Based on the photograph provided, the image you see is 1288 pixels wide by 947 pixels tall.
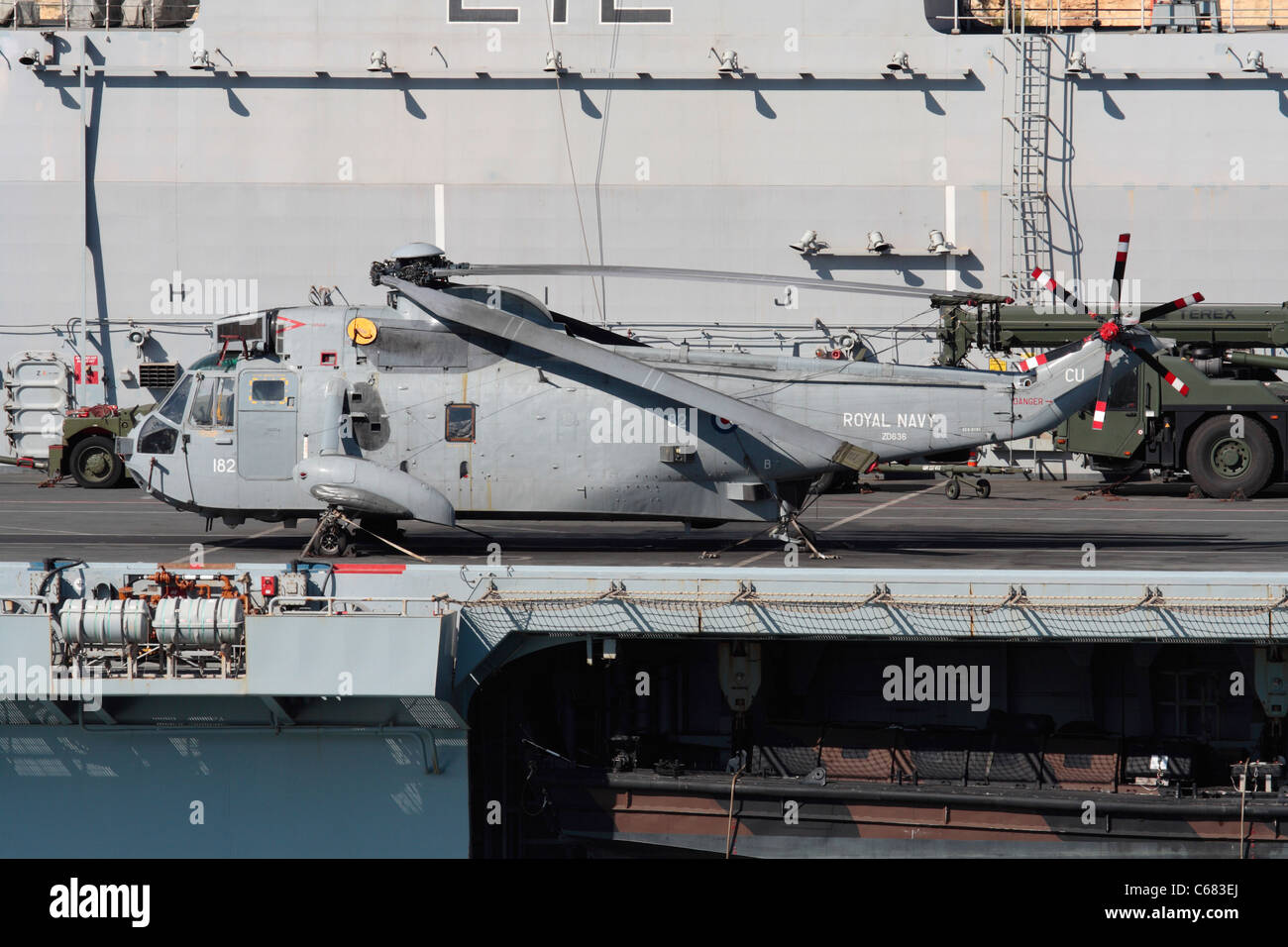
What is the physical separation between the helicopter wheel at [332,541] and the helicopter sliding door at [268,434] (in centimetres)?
95

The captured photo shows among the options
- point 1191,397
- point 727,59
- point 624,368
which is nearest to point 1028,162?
point 1191,397

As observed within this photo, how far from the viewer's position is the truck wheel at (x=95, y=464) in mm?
30422

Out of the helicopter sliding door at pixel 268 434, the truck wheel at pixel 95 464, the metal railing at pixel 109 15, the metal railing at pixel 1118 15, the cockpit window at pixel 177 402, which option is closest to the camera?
the helicopter sliding door at pixel 268 434

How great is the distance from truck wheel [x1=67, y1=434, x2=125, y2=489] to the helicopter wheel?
48.7 feet

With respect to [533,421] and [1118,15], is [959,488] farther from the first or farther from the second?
[1118,15]

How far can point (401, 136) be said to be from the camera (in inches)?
1284

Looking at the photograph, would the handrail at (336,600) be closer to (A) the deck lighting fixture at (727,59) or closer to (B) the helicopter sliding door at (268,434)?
(B) the helicopter sliding door at (268,434)

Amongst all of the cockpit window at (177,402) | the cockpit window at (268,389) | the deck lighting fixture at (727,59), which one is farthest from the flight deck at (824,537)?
the deck lighting fixture at (727,59)

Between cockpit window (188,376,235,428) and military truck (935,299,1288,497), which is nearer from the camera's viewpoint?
cockpit window (188,376,235,428)

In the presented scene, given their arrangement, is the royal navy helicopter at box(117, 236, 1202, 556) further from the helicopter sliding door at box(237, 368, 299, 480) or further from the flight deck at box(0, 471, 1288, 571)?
the flight deck at box(0, 471, 1288, 571)

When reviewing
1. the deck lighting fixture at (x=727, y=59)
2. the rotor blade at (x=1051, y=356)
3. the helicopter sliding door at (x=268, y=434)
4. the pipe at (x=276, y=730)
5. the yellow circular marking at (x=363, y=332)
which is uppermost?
the deck lighting fixture at (x=727, y=59)

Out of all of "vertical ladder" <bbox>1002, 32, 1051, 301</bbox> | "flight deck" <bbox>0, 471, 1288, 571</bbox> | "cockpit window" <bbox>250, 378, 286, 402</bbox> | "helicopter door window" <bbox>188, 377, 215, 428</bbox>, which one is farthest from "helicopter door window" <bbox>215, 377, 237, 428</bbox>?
"vertical ladder" <bbox>1002, 32, 1051, 301</bbox>

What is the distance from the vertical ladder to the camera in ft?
105

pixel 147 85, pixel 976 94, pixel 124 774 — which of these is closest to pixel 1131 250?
pixel 976 94
